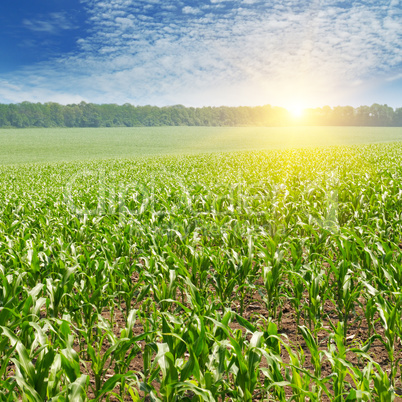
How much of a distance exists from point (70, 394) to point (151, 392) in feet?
1.48

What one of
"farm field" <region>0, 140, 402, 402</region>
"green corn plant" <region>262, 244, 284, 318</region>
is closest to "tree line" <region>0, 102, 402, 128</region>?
"farm field" <region>0, 140, 402, 402</region>

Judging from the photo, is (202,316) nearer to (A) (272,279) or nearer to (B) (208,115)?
(A) (272,279)

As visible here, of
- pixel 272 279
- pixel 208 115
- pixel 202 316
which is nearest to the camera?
pixel 202 316

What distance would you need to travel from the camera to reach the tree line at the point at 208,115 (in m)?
119

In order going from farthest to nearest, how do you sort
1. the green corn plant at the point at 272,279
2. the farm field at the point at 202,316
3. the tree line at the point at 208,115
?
the tree line at the point at 208,115
the green corn plant at the point at 272,279
the farm field at the point at 202,316

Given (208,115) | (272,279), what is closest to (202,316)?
(272,279)

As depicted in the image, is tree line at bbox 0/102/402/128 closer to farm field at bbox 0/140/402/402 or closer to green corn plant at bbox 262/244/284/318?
farm field at bbox 0/140/402/402

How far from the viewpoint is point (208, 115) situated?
133 meters

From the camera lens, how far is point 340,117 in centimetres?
12900

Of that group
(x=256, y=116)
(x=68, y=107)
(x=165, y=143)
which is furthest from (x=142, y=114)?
(x=165, y=143)

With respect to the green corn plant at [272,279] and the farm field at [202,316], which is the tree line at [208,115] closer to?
the farm field at [202,316]

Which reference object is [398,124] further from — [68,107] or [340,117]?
[68,107]

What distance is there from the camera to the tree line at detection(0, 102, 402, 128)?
391 ft

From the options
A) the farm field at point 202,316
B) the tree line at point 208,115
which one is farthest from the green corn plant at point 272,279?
the tree line at point 208,115
